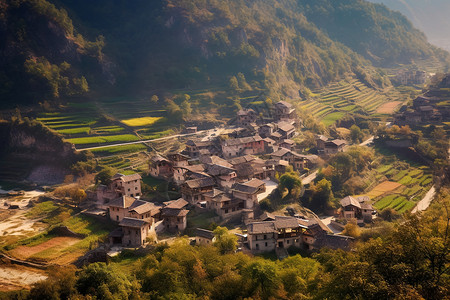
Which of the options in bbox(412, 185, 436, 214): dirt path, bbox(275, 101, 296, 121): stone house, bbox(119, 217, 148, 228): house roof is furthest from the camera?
bbox(275, 101, 296, 121): stone house

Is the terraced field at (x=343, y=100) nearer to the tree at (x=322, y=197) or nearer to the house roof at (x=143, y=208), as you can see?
the tree at (x=322, y=197)

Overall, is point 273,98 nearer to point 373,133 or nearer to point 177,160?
point 373,133

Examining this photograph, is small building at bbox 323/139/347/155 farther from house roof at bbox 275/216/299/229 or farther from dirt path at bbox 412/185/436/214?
house roof at bbox 275/216/299/229

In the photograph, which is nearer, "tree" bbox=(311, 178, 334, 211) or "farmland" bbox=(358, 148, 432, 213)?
"tree" bbox=(311, 178, 334, 211)

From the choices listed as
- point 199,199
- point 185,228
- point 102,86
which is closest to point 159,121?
point 102,86

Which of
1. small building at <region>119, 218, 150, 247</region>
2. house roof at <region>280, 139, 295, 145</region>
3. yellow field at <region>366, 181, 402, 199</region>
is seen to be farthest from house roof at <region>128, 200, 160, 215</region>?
house roof at <region>280, 139, 295, 145</region>

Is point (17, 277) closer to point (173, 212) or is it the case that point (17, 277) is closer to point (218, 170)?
point (173, 212)

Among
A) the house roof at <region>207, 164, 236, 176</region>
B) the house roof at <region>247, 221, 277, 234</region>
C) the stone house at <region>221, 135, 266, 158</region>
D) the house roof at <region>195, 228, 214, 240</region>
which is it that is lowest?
the house roof at <region>195, 228, 214, 240</region>
